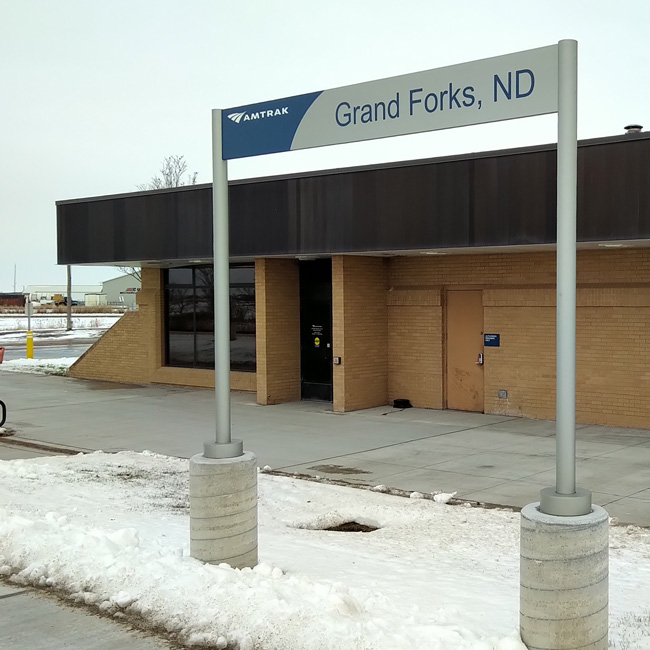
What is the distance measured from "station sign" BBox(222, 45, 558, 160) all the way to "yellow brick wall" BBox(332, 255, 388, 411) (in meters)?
9.66

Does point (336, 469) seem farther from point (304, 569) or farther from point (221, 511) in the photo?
point (221, 511)

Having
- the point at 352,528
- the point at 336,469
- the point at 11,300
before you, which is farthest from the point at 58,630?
the point at 11,300

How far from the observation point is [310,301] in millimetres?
18766

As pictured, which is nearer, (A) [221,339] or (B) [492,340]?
(A) [221,339]

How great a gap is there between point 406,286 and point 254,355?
14.4ft

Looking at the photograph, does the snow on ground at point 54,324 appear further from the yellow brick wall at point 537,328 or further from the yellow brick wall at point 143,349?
the yellow brick wall at point 537,328

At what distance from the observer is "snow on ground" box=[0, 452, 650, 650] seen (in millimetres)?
5281

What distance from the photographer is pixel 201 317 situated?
21.1 m

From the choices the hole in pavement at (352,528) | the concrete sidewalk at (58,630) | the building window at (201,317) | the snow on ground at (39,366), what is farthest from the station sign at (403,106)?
the snow on ground at (39,366)

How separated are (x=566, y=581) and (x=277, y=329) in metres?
14.0

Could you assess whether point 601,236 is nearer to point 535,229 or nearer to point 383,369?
point 535,229

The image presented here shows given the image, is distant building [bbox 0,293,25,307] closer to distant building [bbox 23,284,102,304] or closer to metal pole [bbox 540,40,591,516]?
distant building [bbox 23,284,102,304]

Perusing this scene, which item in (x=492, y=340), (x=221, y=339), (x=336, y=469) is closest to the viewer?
(x=221, y=339)

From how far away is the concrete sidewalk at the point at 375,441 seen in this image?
34.1ft
